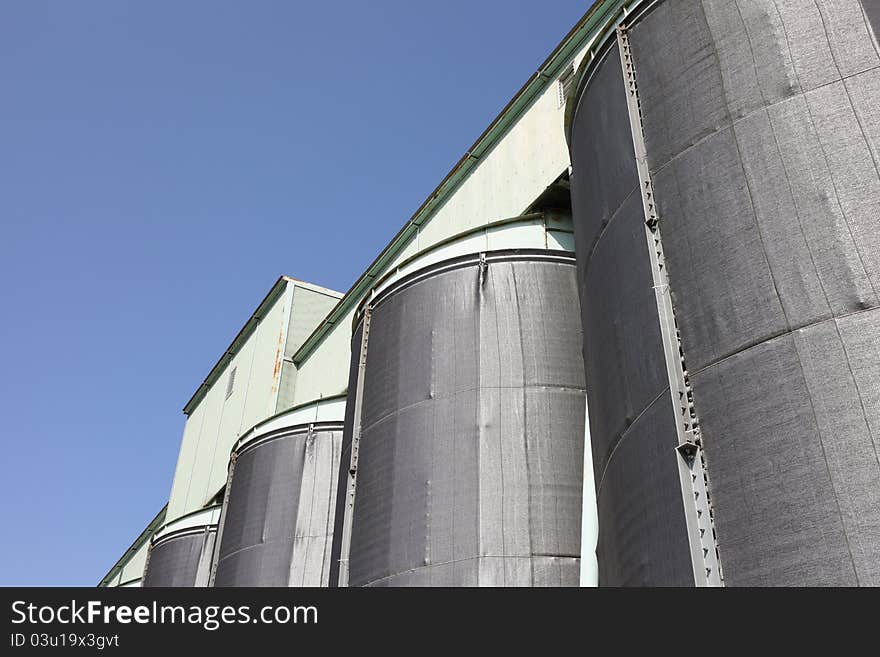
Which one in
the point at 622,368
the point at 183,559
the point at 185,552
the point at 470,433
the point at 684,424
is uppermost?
the point at 185,552

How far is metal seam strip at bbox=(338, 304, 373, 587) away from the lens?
10.7m

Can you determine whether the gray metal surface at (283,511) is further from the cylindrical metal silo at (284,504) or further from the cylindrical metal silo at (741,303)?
the cylindrical metal silo at (741,303)

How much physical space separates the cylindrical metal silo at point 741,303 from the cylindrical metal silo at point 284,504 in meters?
8.15

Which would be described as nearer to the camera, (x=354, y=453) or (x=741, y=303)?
(x=741, y=303)

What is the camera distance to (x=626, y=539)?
22.2ft

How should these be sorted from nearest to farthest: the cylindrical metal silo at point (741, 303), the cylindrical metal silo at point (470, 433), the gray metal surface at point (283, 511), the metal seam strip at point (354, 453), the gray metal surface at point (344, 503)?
1. the cylindrical metal silo at point (741, 303)
2. the cylindrical metal silo at point (470, 433)
3. the metal seam strip at point (354, 453)
4. the gray metal surface at point (344, 503)
5. the gray metal surface at point (283, 511)

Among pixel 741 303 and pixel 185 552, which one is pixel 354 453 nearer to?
pixel 741 303

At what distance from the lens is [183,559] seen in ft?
68.7

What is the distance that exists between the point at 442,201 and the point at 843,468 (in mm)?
15179

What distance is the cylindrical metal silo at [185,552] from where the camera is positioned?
67.0 ft

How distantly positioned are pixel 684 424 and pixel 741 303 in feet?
3.13

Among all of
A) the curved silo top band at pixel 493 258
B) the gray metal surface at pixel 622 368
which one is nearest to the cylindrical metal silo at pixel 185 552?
the curved silo top band at pixel 493 258

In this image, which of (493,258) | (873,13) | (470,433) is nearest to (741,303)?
(873,13)

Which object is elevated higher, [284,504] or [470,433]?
[284,504]
